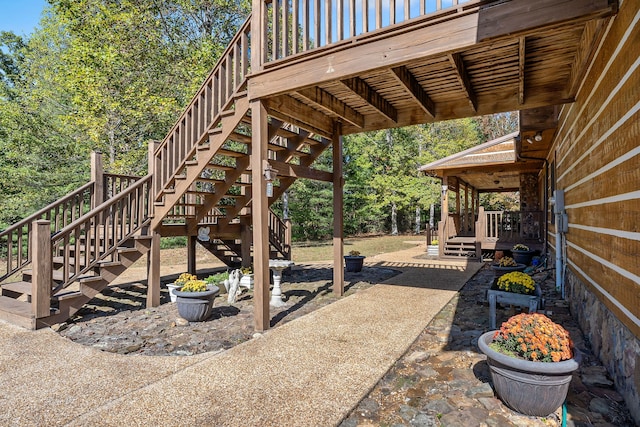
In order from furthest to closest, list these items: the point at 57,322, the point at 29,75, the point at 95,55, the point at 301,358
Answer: the point at 29,75
the point at 95,55
the point at 57,322
the point at 301,358

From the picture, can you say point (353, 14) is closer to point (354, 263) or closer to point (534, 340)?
point (534, 340)

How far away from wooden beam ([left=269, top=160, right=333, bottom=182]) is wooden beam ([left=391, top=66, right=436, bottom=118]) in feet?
6.52

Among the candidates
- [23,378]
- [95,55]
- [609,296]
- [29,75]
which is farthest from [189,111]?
[29,75]

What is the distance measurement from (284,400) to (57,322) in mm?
3824

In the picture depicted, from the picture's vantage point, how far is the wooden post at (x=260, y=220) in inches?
174

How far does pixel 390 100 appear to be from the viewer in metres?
5.47

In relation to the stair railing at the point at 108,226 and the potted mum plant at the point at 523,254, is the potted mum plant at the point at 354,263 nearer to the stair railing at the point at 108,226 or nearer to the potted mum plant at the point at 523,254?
the potted mum plant at the point at 523,254

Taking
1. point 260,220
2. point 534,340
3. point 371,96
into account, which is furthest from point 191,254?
point 534,340

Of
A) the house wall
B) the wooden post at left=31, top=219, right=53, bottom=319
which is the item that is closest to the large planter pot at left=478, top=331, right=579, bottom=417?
the house wall

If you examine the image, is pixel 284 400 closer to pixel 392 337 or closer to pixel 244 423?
pixel 244 423

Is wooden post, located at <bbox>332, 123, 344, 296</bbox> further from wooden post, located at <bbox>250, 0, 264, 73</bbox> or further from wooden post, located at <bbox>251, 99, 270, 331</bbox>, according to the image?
wooden post, located at <bbox>250, 0, 264, 73</bbox>

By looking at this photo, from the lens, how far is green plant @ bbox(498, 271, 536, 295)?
412cm

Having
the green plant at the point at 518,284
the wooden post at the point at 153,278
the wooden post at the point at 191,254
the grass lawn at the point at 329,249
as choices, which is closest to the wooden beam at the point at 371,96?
the green plant at the point at 518,284

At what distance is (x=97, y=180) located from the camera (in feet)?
Answer: 21.3
